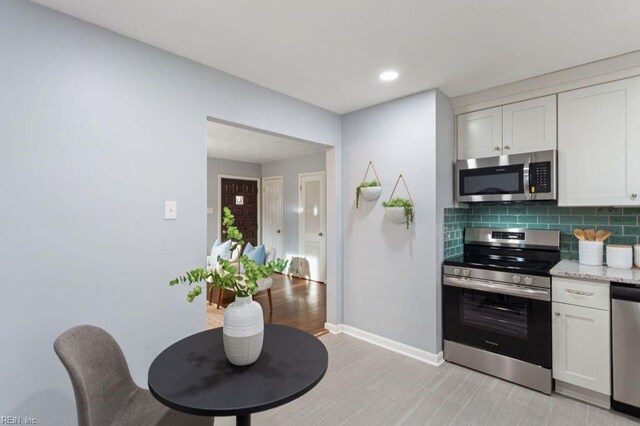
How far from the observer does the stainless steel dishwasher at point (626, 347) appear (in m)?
1.94

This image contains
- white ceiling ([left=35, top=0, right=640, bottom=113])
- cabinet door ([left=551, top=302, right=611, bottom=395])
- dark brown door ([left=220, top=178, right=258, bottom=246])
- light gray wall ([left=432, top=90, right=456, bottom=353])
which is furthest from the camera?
dark brown door ([left=220, top=178, right=258, bottom=246])

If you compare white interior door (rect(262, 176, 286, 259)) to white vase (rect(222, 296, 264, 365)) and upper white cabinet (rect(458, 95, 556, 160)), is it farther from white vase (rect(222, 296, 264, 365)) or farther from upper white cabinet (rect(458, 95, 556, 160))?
white vase (rect(222, 296, 264, 365))

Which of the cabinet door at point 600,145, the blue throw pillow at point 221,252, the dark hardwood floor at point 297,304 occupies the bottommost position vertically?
the dark hardwood floor at point 297,304

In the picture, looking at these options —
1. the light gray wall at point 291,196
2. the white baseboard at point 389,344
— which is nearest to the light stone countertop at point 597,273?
the white baseboard at point 389,344

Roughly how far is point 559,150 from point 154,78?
307cm

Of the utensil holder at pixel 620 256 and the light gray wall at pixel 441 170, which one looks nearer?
the utensil holder at pixel 620 256

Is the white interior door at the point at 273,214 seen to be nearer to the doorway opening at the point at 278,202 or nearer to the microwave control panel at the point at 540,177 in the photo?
the doorway opening at the point at 278,202

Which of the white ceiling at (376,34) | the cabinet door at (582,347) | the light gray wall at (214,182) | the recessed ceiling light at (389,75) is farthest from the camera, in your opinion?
the light gray wall at (214,182)

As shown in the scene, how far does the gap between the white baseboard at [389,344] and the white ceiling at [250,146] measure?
2169mm

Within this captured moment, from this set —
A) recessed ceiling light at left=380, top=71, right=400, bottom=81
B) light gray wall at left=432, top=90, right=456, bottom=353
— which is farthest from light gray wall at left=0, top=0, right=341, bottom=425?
light gray wall at left=432, top=90, right=456, bottom=353

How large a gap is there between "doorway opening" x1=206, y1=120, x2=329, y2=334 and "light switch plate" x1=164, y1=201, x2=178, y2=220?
2.62 meters

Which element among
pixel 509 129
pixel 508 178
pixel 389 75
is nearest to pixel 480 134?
pixel 509 129

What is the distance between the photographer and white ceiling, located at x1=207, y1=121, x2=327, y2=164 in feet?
14.1

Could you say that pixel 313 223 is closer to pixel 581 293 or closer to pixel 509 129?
pixel 509 129
